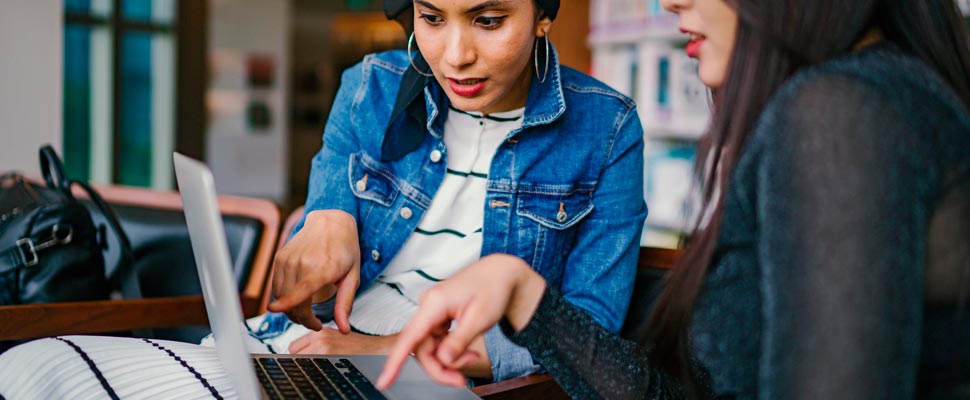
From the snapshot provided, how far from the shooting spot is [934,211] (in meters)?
0.69

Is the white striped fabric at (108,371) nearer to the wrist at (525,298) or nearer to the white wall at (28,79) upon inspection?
the wrist at (525,298)

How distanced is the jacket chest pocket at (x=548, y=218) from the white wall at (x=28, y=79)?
3.44m

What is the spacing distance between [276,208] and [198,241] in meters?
0.98

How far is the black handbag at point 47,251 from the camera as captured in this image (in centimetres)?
158

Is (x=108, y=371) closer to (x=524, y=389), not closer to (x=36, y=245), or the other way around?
(x=524, y=389)

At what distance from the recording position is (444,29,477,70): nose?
1232 mm

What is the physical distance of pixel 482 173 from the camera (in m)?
1.38

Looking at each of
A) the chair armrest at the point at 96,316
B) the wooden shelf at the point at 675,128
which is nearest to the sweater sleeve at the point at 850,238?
the chair armrest at the point at 96,316

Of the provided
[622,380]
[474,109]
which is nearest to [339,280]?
[474,109]

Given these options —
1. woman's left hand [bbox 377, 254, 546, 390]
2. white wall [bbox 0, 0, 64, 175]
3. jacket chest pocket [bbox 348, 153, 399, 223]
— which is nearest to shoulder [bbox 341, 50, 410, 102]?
jacket chest pocket [bbox 348, 153, 399, 223]

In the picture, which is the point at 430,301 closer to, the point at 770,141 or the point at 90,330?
the point at 770,141

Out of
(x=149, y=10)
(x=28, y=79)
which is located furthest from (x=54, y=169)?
(x=149, y=10)

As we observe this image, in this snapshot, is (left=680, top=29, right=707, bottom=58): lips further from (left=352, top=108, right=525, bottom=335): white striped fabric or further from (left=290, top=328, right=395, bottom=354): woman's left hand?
(left=290, top=328, right=395, bottom=354): woman's left hand

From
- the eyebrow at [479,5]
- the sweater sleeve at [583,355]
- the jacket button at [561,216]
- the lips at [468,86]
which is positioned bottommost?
the sweater sleeve at [583,355]
